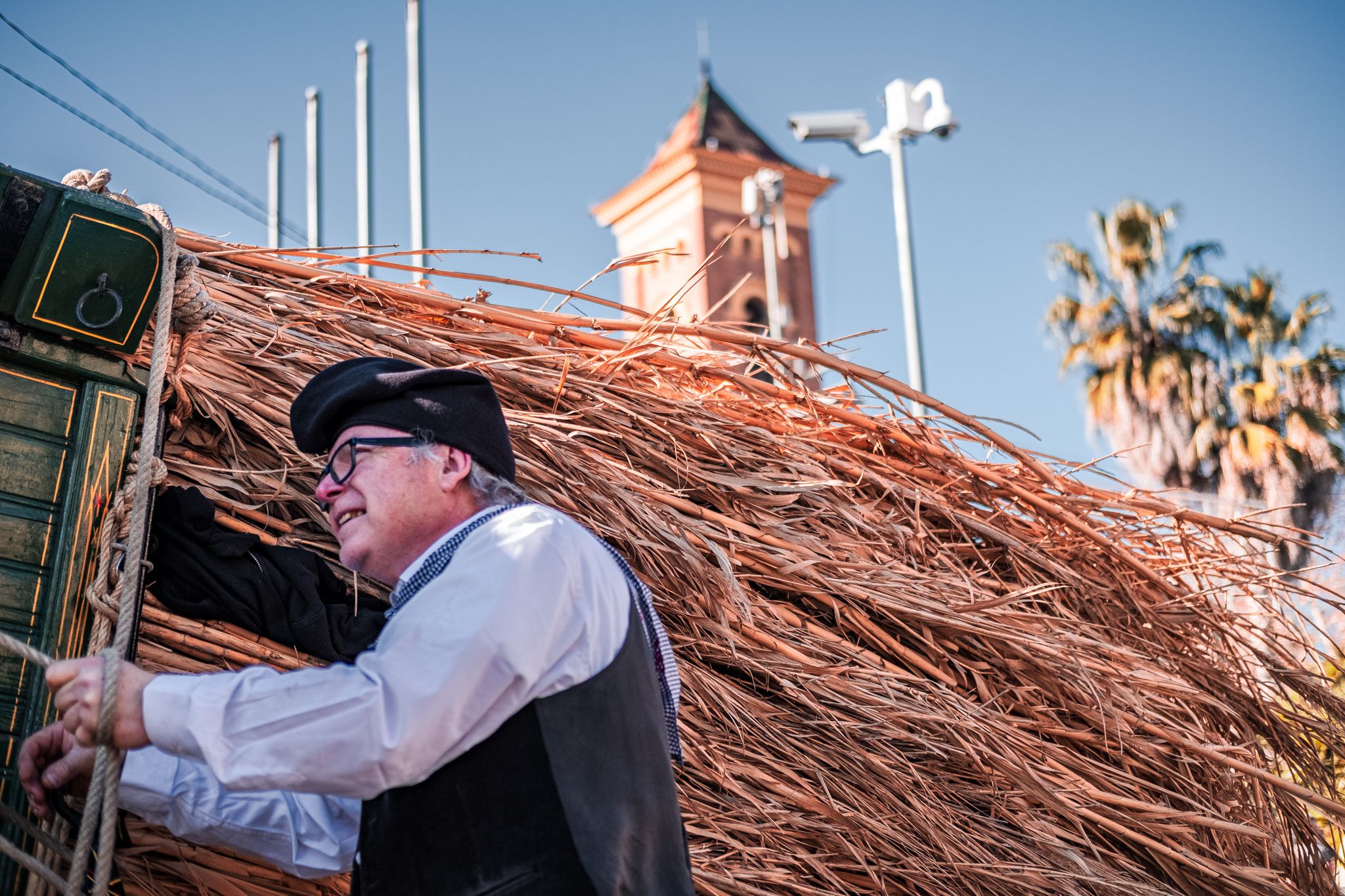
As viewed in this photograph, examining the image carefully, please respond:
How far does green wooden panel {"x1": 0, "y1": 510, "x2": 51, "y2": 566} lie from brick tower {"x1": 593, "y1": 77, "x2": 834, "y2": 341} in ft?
83.9

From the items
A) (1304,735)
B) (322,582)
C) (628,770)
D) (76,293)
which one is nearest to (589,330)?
(322,582)

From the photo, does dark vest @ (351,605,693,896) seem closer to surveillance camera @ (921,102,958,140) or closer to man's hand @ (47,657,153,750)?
man's hand @ (47,657,153,750)

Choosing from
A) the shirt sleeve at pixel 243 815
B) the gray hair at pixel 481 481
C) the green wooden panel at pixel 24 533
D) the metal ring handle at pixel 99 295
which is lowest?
the shirt sleeve at pixel 243 815

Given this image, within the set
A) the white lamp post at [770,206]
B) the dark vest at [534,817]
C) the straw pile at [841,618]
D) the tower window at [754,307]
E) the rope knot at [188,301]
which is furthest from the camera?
the tower window at [754,307]

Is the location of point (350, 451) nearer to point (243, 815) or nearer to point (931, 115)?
point (243, 815)

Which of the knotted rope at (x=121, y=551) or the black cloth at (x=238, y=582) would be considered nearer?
the knotted rope at (x=121, y=551)

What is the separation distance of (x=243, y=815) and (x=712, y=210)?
90.5 ft

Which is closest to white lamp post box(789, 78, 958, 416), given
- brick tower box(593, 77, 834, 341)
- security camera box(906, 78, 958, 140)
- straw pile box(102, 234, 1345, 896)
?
security camera box(906, 78, 958, 140)

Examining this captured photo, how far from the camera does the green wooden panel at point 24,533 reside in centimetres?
178

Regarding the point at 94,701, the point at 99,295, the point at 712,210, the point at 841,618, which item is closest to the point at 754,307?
the point at 712,210

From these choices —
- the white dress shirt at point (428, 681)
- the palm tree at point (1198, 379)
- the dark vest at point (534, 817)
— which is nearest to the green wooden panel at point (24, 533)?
the white dress shirt at point (428, 681)

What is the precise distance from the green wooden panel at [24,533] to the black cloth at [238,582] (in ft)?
0.64

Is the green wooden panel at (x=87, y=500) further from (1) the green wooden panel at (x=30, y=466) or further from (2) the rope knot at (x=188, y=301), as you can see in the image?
(2) the rope knot at (x=188, y=301)

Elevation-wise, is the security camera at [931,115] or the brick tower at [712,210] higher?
the brick tower at [712,210]
